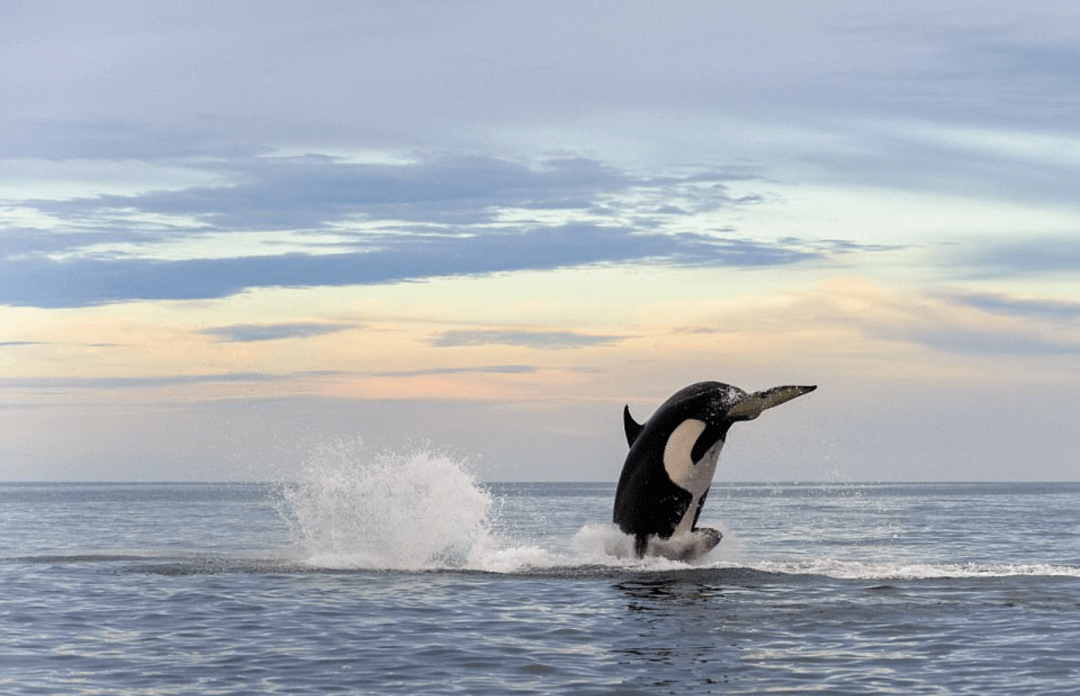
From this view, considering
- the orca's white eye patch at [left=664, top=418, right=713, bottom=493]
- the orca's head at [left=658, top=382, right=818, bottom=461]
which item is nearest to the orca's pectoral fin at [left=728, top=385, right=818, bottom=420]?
the orca's head at [left=658, top=382, right=818, bottom=461]

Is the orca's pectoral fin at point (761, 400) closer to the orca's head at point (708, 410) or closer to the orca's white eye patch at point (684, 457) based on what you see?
the orca's head at point (708, 410)

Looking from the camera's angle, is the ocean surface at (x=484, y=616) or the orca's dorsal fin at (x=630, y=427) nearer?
the ocean surface at (x=484, y=616)

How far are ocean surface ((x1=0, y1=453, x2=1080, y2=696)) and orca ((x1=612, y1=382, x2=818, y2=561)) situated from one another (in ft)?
2.00

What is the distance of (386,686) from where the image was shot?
49.9 ft

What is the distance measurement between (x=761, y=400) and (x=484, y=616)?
6454 mm

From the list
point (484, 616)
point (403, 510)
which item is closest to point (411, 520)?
point (403, 510)

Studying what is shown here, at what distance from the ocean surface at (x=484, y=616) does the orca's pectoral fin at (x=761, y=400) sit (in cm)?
315

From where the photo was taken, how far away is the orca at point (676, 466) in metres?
24.3

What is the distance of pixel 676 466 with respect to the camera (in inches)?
975

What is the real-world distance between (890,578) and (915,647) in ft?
24.7

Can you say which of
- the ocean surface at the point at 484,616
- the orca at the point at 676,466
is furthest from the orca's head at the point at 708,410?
the ocean surface at the point at 484,616

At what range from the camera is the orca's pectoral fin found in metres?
22.2

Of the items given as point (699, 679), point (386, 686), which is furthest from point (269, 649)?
point (699, 679)

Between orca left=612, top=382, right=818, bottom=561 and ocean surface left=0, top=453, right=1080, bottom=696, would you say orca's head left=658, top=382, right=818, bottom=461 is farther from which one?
ocean surface left=0, top=453, right=1080, bottom=696
